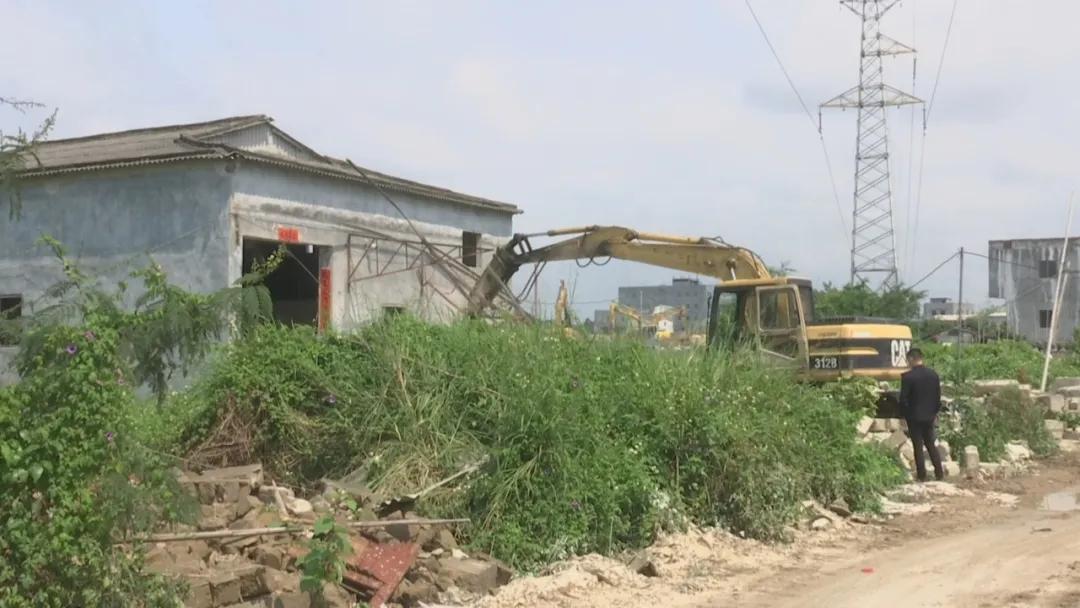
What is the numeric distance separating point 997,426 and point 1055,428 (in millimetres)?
2792

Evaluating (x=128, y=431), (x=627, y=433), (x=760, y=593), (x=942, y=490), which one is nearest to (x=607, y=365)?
(x=627, y=433)

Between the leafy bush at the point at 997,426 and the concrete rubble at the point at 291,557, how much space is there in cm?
1012

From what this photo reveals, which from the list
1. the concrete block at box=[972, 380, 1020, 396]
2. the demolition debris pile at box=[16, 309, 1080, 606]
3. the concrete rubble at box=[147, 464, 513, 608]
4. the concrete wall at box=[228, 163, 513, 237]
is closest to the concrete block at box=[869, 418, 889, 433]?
the demolition debris pile at box=[16, 309, 1080, 606]

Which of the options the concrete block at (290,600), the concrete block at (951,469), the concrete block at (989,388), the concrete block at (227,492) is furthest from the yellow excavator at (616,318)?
the concrete block at (989,388)

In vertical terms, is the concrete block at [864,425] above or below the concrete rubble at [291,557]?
above

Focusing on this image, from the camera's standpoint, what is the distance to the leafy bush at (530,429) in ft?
31.4

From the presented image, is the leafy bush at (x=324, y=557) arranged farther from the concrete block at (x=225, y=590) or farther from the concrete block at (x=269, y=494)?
the concrete block at (x=269, y=494)

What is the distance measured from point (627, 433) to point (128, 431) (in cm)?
548

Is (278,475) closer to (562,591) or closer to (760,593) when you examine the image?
(562,591)

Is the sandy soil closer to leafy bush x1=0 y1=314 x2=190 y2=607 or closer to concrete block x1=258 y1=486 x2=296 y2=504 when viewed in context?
concrete block x1=258 y1=486 x2=296 y2=504

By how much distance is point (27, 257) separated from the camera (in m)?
22.1

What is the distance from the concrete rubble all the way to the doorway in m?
13.2

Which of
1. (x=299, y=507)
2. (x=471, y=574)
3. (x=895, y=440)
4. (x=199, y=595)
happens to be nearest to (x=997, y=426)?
(x=895, y=440)

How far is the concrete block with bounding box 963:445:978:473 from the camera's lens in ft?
49.5
